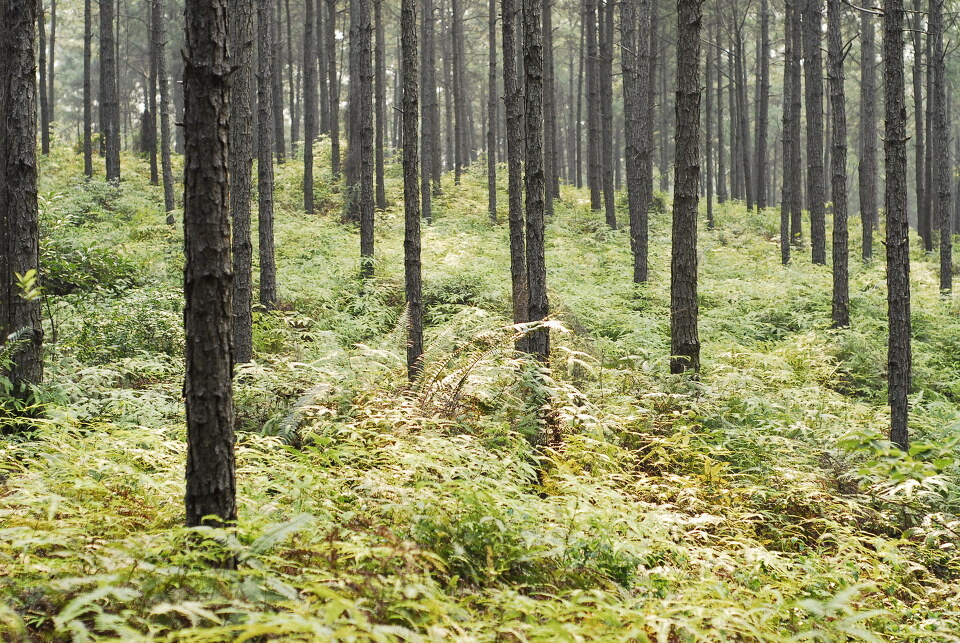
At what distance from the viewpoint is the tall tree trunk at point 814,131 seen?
19000 millimetres

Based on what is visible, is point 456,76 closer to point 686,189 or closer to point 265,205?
point 265,205

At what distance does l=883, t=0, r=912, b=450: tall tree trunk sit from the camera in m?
7.19

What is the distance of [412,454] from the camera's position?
4688mm

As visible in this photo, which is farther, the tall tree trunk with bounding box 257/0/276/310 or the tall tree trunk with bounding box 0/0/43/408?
the tall tree trunk with bounding box 257/0/276/310

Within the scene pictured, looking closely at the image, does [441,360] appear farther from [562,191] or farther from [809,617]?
[562,191]

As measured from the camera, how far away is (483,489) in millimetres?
4176

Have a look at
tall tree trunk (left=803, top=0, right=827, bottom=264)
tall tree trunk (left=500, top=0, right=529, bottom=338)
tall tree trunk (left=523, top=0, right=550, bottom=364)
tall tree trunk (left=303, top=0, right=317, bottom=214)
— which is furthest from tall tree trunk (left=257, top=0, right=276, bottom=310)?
tall tree trunk (left=803, top=0, right=827, bottom=264)

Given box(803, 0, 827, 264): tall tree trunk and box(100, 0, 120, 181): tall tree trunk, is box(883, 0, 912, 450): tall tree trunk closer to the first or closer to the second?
box(803, 0, 827, 264): tall tree trunk

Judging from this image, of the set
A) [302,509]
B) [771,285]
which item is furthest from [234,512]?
[771,285]

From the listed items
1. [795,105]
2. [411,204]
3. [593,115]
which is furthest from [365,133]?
[795,105]

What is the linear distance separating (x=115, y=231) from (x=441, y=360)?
1391cm

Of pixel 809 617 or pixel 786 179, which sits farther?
pixel 786 179

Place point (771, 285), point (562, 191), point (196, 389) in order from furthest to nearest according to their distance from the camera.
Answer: point (562, 191), point (771, 285), point (196, 389)

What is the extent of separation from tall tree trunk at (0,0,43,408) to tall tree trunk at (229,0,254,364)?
3.15m
